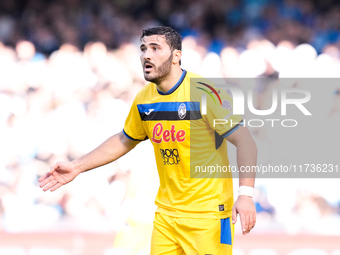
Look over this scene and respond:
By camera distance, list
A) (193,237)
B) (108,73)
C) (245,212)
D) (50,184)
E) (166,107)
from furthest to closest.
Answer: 1. (108,73)
2. (50,184)
3. (166,107)
4. (193,237)
5. (245,212)

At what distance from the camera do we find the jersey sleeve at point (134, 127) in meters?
2.59

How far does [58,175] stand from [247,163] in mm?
1145

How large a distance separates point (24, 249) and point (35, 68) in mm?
2506

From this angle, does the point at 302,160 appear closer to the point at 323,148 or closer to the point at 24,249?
the point at 323,148

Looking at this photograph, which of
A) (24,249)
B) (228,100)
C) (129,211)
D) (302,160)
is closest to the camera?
(228,100)

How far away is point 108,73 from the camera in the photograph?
5906 millimetres

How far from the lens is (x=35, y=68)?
Answer: 19.3 feet

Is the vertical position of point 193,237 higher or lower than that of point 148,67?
lower

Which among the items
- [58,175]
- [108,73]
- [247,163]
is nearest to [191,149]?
[247,163]

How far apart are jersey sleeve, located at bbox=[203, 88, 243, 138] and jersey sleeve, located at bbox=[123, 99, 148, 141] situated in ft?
1.51

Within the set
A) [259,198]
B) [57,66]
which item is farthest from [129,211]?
[57,66]

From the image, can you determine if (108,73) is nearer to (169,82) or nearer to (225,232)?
(169,82)

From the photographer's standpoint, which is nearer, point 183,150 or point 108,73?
point 183,150

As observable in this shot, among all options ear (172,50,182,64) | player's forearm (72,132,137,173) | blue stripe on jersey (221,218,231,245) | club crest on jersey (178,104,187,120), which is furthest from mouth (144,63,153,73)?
blue stripe on jersey (221,218,231,245)
